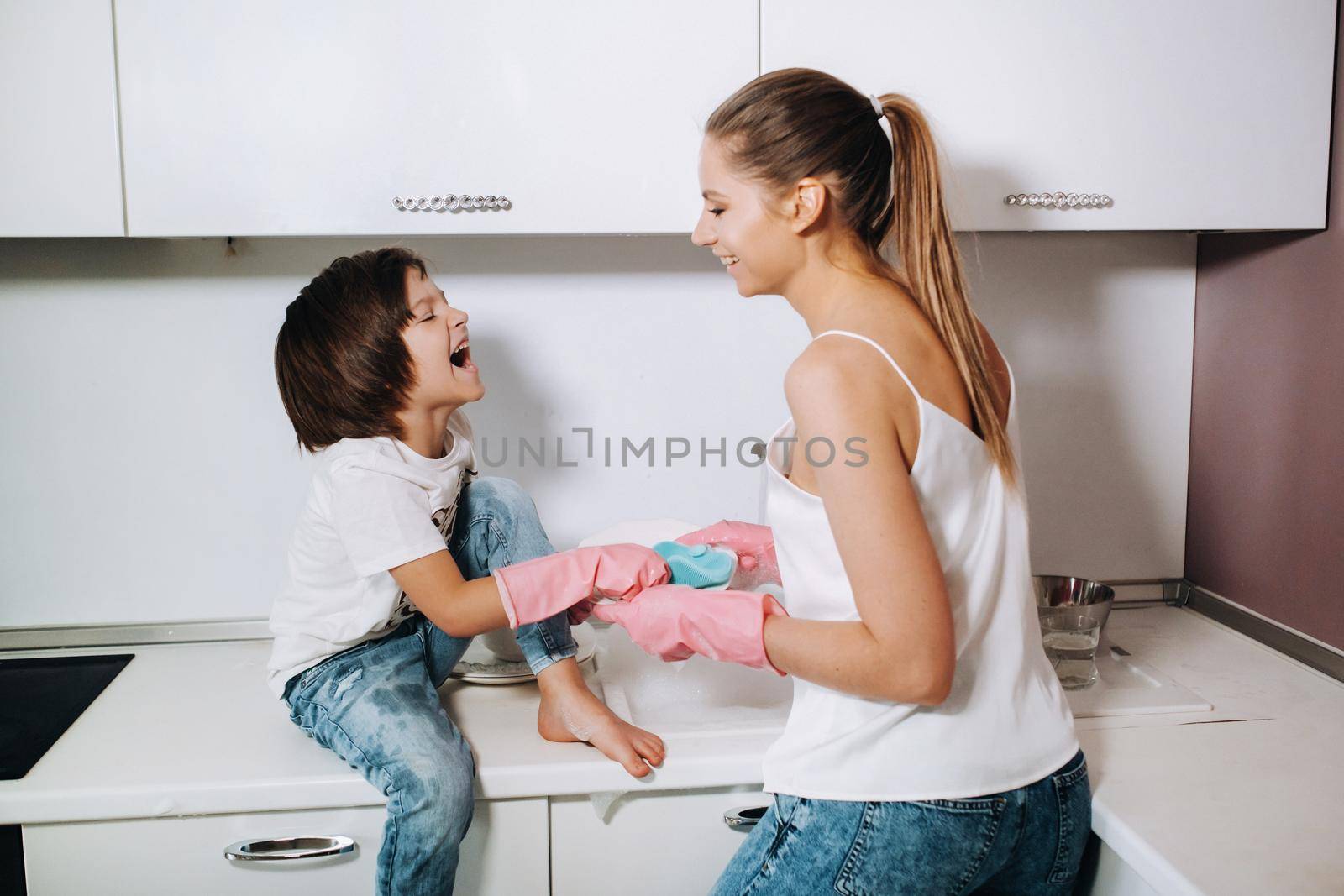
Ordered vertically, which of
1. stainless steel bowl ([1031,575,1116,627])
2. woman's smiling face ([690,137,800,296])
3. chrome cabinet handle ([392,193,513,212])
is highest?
chrome cabinet handle ([392,193,513,212])

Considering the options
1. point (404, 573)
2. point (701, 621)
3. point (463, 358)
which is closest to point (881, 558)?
point (701, 621)

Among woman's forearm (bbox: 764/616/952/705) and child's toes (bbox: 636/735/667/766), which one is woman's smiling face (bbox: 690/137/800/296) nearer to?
woman's forearm (bbox: 764/616/952/705)

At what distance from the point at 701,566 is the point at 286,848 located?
0.55m

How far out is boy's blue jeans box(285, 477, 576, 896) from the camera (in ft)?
3.68

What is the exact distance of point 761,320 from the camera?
5.52 ft

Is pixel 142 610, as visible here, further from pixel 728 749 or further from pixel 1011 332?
pixel 1011 332

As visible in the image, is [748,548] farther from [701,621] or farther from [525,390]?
[525,390]

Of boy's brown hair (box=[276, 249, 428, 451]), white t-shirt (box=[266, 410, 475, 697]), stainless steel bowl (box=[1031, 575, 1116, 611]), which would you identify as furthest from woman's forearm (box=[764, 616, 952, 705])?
Answer: stainless steel bowl (box=[1031, 575, 1116, 611])

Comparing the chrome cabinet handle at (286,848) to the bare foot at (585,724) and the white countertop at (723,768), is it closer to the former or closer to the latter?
the white countertop at (723,768)

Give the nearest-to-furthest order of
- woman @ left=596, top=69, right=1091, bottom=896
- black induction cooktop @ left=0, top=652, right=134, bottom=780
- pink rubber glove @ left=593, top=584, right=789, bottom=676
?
woman @ left=596, top=69, right=1091, bottom=896 < pink rubber glove @ left=593, top=584, right=789, bottom=676 < black induction cooktop @ left=0, top=652, right=134, bottom=780

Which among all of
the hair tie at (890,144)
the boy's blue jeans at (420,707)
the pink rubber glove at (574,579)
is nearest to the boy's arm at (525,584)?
the pink rubber glove at (574,579)

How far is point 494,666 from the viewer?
A: 1469 millimetres

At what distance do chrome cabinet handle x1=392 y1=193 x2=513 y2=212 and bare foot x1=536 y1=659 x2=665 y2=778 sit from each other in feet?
1.85

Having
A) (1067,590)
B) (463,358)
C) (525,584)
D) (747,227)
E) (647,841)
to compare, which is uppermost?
(747,227)
